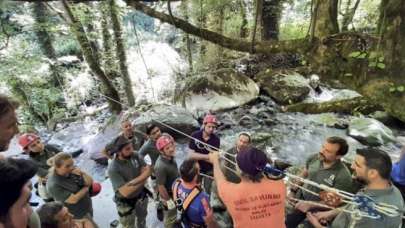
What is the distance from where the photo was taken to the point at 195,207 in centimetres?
323

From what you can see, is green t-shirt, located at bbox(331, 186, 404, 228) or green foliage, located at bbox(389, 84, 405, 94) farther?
green foliage, located at bbox(389, 84, 405, 94)

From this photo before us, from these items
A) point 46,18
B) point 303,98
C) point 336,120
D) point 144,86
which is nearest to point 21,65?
point 46,18

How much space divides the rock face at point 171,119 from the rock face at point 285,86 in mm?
3020

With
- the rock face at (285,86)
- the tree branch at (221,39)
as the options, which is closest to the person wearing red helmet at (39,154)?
the tree branch at (221,39)

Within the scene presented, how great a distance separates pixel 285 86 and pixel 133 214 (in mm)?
7217

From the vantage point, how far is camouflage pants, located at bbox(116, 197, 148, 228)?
4145 mm

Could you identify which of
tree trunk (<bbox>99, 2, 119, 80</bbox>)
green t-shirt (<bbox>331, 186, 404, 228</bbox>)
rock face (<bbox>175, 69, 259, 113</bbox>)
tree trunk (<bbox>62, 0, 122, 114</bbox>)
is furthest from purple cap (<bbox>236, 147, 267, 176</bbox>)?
tree trunk (<bbox>99, 2, 119, 80</bbox>)

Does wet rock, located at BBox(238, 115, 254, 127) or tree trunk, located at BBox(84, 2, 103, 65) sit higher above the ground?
tree trunk, located at BBox(84, 2, 103, 65)

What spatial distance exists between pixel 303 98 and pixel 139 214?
23.2ft

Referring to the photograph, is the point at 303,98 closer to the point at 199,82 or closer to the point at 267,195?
the point at 199,82

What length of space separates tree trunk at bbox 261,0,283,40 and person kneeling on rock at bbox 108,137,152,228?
31.6ft

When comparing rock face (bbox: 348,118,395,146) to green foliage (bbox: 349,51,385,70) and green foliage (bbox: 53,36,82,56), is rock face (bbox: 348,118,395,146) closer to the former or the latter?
green foliage (bbox: 349,51,385,70)

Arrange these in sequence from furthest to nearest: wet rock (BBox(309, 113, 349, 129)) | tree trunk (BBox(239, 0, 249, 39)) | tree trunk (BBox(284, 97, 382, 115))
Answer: tree trunk (BBox(239, 0, 249, 39)) → wet rock (BBox(309, 113, 349, 129)) → tree trunk (BBox(284, 97, 382, 115))

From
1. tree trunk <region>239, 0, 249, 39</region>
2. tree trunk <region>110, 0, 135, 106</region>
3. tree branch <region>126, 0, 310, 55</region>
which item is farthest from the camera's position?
tree trunk <region>239, 0, 249, 39</region>
